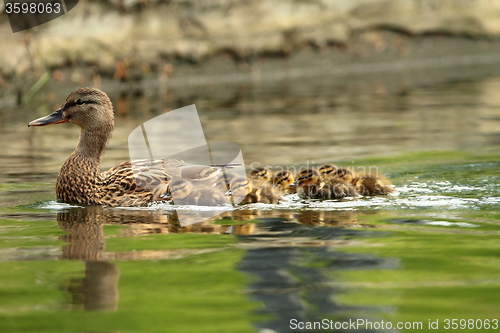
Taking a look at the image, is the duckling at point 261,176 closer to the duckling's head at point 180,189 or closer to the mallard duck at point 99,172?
the mallard duck at point 99,172

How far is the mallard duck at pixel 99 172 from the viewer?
5078mm

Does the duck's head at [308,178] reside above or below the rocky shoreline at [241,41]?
below

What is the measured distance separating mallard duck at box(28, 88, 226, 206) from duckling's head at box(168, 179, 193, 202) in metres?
0.06

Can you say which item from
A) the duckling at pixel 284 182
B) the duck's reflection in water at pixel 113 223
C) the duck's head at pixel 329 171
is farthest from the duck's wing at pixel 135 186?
the duck's head at pixel 329 171

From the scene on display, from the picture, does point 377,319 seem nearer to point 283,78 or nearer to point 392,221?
point 392,221

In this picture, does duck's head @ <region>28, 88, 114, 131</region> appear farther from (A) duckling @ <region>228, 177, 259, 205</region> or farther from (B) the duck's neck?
(A) duckling @ <region>228, 177, 259, 205</region>

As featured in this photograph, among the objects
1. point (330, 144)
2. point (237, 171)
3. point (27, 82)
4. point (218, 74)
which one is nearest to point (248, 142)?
point (330, 144)

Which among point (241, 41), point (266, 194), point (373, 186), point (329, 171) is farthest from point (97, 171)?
point (241, 41)

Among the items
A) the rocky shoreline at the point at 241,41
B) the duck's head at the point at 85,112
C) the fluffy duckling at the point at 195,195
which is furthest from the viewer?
the rocky shoreline at the point at 241,41

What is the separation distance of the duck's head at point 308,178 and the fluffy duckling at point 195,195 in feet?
1.98

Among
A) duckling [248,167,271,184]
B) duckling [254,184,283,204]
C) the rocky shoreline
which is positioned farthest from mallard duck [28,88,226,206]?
the rocky shoreline

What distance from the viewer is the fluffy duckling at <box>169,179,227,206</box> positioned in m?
4.95

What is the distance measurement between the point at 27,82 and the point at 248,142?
6230 millimetres

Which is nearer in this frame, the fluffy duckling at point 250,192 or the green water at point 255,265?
the green water at point 255,265
